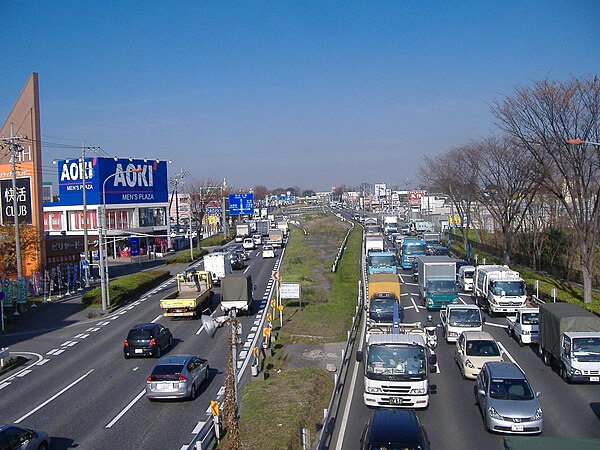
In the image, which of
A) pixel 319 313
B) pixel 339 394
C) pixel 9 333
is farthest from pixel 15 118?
pixel 339 394

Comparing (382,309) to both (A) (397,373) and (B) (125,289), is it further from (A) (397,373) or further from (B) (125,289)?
(B) (125,289)

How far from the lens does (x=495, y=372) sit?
16312 mm

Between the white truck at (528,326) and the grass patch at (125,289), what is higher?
the white truck at (528,326)

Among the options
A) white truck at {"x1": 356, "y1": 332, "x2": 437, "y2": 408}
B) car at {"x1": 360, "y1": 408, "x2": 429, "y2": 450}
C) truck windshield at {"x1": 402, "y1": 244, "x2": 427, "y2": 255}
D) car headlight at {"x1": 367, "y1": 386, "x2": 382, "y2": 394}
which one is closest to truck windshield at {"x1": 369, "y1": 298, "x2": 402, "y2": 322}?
white truck at {"x1": 356, "y1": 332, "x2": 437, "y2": 408}

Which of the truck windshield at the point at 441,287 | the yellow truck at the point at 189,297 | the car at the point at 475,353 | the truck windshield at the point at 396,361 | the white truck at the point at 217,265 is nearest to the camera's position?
the truck windshield at the point at 396,361

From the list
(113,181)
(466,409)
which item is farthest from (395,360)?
(113,181)

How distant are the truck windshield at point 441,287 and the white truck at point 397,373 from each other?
1728cm

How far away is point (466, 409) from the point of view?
17156mm

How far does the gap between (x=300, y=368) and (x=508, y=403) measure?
27.9 ft

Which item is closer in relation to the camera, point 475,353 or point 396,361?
point 396,361

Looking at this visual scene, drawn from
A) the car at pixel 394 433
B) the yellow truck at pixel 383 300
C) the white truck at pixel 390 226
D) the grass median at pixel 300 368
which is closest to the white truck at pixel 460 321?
the yellow truck at pixel 383 300

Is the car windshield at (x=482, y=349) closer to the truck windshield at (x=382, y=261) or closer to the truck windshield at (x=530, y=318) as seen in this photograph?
the truck windshield at (x=530, y=318)

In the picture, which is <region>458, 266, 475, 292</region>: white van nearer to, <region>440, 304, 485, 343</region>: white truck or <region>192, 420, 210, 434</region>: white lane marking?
<region>440, 304, 485, 343</region>: white truck

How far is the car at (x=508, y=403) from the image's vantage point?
48.0ft
